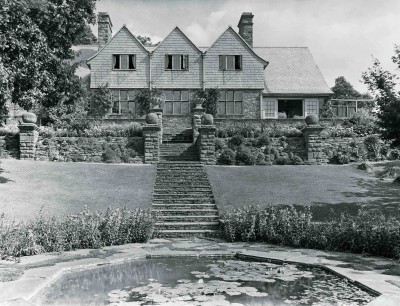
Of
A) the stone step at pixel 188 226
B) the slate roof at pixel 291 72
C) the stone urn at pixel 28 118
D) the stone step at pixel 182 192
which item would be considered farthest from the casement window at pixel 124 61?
the stone step at pixel 188 226

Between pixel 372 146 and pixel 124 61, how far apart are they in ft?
66.7

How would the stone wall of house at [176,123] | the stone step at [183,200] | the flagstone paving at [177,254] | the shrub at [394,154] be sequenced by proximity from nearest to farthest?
the flagstone paving at [177,254], the stone step at [183,200], the shrub at [394,154], the stone wall of house at [176,123]

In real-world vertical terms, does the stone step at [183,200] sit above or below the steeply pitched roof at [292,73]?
below

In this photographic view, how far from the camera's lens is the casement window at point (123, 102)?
35.2m

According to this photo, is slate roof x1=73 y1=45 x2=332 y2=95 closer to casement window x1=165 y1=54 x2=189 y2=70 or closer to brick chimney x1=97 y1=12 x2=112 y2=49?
casement window x1=165 y1=54 x2=189 y2=70

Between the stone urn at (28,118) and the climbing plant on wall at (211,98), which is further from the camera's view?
the climbing plant on wall at (211,98)

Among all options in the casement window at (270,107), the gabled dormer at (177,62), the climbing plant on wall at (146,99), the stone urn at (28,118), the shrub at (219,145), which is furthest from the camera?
the casement window at (270,107)

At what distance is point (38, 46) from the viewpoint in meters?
15.4

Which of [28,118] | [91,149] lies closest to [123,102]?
[91,149]

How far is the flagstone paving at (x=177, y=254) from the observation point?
282 inches

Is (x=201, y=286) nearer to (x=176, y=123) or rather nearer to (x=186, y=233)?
(x=186, y=233)

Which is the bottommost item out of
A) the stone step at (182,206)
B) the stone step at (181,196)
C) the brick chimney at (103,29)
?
the stone step at (182,206)

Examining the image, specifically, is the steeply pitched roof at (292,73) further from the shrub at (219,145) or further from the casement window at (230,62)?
the shrub at (219,145)

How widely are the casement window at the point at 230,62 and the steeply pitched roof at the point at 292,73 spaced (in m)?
3.05
